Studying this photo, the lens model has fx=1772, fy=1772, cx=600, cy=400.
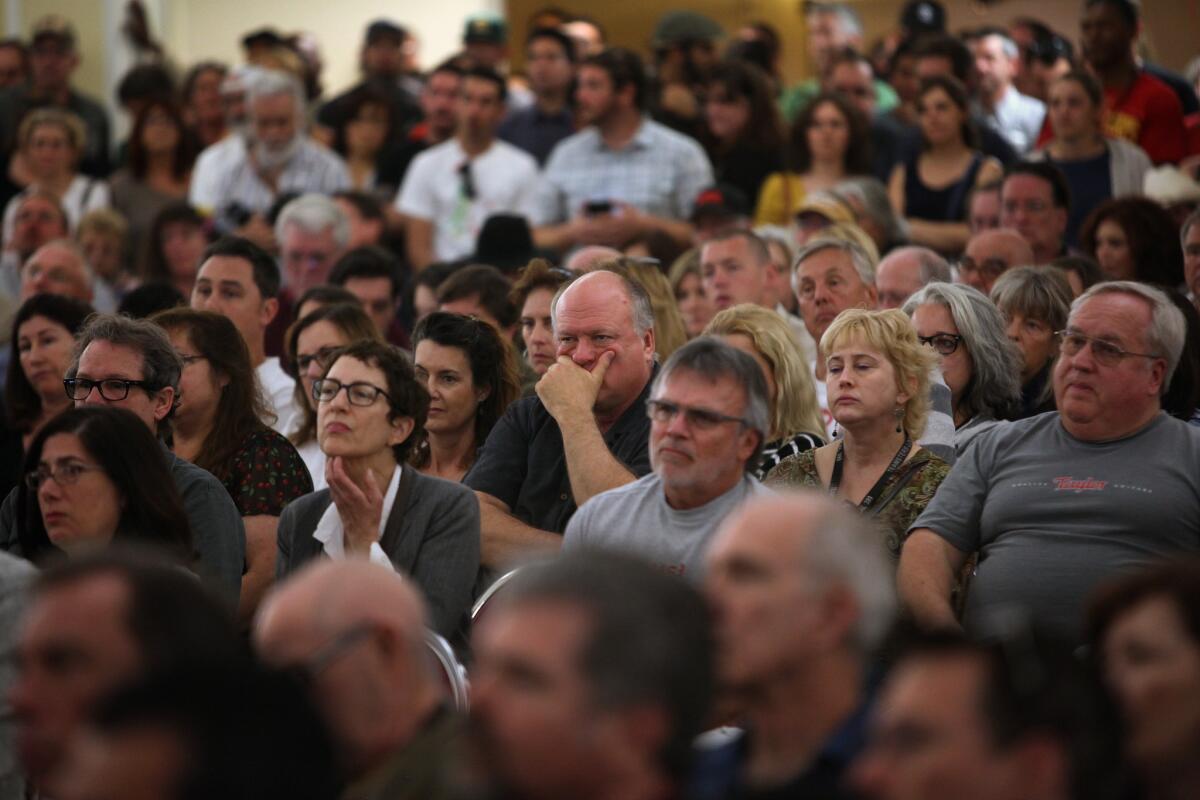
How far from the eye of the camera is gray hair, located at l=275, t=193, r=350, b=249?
301 inches

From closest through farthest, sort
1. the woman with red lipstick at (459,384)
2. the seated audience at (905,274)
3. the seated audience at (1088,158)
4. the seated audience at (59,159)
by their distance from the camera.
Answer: the woman with red lipstick at (459,384) → the seated audience at (905,274) → the seated audience at (1088,158) → the seated audience at (59,159)

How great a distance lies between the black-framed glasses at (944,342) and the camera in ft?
16.9

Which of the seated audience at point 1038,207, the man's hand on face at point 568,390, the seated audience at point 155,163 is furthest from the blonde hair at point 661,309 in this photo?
the seated audience at point 155,163

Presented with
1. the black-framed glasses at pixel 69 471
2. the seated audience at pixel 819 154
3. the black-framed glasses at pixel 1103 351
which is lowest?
the seated audience at pixel 819 154

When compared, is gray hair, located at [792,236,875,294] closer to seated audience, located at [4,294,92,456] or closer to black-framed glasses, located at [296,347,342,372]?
black-framed glasses, located at [296,347,342,372]

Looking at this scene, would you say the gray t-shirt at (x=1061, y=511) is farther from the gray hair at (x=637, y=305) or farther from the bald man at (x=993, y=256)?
the bald man at (x=993, y=256)

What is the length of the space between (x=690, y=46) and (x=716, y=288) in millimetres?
4509

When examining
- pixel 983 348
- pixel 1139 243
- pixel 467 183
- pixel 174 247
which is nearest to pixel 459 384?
pixel 983 348

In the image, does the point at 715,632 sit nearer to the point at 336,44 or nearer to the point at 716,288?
the point at 716,288

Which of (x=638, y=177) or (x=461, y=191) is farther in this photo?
(x=461, y=191)

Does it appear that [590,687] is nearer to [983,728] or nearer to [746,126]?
[983,728]

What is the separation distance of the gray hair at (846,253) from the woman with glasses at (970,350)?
0.78 m

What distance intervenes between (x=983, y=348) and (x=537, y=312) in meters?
1.39

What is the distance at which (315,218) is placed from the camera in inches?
301
